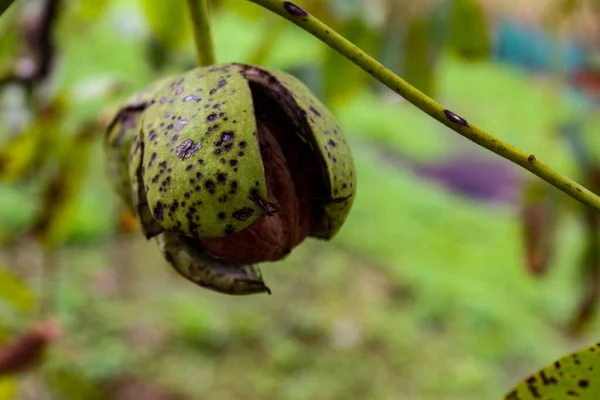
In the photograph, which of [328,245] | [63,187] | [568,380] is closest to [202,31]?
[568,380]

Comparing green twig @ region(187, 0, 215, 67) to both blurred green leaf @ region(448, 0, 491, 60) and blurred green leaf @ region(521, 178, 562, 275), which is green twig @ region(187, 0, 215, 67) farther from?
blurred green leaf @ region(521, 178, 562, 275)

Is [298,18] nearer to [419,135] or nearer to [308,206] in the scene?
[308,206]

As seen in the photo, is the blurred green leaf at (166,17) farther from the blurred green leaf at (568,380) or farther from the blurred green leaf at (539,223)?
the blurred green leaf at (568,380)

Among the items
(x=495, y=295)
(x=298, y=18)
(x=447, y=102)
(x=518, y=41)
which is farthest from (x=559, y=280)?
(x=298, y=18)

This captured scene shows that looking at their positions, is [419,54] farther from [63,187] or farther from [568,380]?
[568,380]

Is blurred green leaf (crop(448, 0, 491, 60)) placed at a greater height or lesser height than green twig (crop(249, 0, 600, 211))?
lesser

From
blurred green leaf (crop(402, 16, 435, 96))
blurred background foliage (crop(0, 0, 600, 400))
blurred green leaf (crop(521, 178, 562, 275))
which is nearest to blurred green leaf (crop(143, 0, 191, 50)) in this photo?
blurred background foliage (crop(0, 0, 600, 400))

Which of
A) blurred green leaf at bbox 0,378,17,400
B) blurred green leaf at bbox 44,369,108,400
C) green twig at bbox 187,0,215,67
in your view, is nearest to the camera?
green twig at bbox 187,0,215,67
